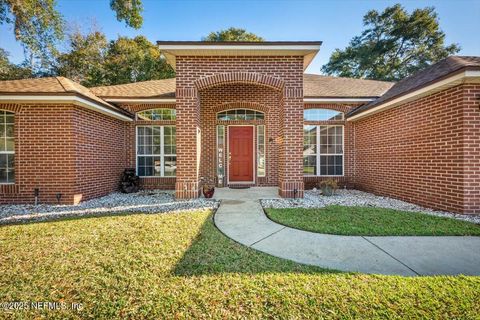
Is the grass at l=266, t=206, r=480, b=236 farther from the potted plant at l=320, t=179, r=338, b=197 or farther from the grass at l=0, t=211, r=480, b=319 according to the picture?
the potted plant at l=320, t=179, r=338, b=197

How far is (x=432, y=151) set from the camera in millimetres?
5734

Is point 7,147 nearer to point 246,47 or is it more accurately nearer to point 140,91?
point 140,91

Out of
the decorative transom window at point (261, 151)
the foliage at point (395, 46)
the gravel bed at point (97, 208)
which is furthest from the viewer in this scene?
the foliage at point (395, 46)

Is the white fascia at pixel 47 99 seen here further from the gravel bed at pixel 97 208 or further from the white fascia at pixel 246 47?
the gravel bed at pixel 97 208

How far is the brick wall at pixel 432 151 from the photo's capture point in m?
5.00

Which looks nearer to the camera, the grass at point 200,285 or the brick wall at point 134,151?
the grass at point 200,285

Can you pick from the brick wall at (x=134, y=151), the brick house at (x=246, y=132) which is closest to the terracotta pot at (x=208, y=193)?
the brick house at (x=246, y=132)

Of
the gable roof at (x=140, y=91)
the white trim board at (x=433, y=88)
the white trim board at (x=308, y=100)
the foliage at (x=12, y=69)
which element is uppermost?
the foliage at (x=12, y=69)

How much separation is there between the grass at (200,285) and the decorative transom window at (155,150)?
5.87 metres

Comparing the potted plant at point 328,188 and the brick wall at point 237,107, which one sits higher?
the brick wall at point 237,107

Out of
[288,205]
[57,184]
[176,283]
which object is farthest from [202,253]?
[57,184]

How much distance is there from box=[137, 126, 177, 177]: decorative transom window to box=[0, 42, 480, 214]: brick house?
4 centimetres

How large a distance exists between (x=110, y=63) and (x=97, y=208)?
19.0 meters

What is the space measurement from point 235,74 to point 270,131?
3.14 m
